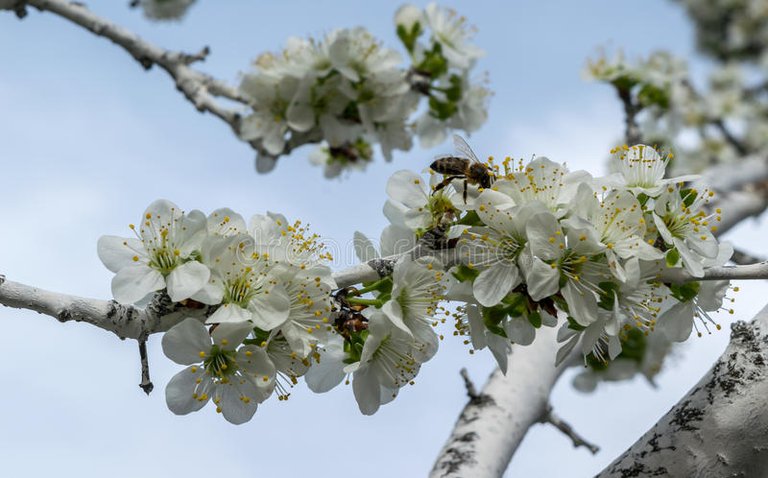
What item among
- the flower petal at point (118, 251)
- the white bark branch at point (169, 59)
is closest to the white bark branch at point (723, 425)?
the flower petal at point (118, 251)

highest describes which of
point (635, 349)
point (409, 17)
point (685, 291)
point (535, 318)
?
point (409, 17)

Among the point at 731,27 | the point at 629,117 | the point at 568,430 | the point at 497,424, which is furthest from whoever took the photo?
the point at 731,27

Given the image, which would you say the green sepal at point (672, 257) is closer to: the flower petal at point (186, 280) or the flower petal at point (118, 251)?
the flower petal at point (186, 280)

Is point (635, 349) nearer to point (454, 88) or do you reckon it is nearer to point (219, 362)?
point (454, 88)

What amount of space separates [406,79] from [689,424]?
2.26 metres

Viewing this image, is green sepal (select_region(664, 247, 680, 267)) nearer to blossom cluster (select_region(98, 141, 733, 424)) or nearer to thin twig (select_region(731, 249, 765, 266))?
blossom cluster (select_region(98, 141, 733, 424))

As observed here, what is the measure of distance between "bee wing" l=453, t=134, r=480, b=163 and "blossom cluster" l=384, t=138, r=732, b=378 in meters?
0.07

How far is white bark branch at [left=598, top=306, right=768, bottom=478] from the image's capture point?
1.89 metres

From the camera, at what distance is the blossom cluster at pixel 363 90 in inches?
135

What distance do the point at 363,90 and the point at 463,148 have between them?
1.64 m

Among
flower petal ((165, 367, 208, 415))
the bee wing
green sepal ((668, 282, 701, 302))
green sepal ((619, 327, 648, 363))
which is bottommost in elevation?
green sepal ((619, 327, 648, 363))

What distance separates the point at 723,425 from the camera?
1.90 metres

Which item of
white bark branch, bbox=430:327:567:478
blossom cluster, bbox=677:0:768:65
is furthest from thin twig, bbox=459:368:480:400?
blossom cluster, bbox=677:0:768:65

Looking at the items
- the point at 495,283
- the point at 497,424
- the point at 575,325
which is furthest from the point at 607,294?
the point at 497,424
